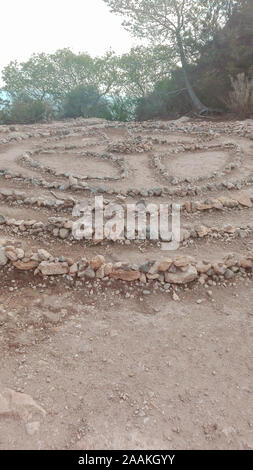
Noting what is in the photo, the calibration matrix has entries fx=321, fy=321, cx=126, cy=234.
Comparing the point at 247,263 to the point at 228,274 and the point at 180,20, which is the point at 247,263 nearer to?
the point at 228,274

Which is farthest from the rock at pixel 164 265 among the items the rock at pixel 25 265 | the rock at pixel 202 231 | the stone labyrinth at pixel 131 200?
the rock at pixel 25 265

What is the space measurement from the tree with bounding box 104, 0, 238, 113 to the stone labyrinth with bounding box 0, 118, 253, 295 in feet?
27.8

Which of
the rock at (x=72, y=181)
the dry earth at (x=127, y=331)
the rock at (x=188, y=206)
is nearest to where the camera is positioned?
the dry earth at (x=127, y=331)

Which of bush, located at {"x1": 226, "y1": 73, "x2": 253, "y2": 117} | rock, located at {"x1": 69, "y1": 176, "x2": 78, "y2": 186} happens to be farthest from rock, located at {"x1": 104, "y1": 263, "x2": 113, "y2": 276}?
bush, located at {"x1": 226, "y1": 73, "x2": 253, "y2": 117}

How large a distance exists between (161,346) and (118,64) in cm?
2369

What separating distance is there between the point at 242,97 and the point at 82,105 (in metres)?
11.2

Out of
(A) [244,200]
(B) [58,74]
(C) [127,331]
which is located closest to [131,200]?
(A) [244,200]

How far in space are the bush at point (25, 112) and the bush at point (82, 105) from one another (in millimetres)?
1437

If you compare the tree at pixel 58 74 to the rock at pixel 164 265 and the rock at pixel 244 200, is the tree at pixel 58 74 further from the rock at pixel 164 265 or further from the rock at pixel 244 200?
the rock at pixel 164 265

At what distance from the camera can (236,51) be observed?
1580 centimetres

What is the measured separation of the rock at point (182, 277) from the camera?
4.19 m

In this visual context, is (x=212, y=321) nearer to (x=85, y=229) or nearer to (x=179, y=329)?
(x=179, y=329)
